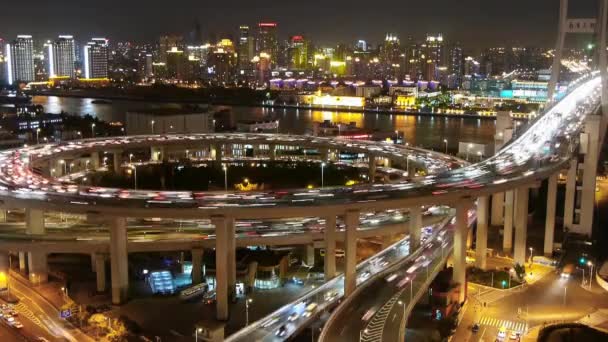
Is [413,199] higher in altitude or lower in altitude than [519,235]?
higher

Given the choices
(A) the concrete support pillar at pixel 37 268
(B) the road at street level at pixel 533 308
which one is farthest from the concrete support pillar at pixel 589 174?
(A) the concrete support pillar at pixel 37 268

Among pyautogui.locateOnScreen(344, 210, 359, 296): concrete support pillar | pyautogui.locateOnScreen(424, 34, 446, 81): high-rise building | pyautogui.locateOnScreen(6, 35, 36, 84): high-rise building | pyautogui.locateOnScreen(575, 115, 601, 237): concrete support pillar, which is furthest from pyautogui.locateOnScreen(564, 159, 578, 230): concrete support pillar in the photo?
pyautogui.locateOnScreen(6, 35, 36, 84): high-rise building

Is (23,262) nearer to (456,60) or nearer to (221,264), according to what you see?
(221,264)

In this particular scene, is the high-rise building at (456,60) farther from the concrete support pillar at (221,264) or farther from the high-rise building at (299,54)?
the concrete support pillar at (221,264)

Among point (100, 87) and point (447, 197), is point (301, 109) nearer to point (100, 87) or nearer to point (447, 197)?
point (100, 87)

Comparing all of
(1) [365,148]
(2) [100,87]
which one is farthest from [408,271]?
(2) [100,87]

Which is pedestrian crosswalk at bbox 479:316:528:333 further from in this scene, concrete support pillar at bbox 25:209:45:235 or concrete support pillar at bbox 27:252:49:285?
concrete support pillar at bbox 25:209:45:235
